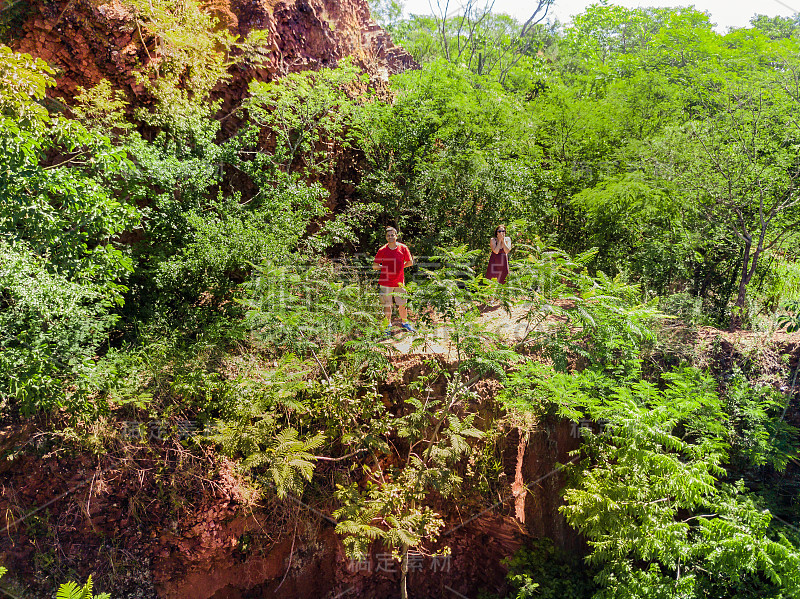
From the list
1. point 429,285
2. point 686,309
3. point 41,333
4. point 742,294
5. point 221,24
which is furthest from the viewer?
point 221,24

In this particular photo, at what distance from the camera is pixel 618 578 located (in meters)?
5.07

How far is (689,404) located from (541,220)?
4749mm

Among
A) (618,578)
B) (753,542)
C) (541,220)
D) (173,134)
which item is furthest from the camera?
(541,220)

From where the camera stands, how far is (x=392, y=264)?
671cm

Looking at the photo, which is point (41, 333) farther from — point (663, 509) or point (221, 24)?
point (663, 509)

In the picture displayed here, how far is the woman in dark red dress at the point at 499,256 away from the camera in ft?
24.2

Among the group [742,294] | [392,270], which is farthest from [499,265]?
[742,294]

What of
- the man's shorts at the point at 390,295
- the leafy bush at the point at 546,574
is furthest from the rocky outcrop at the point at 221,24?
the leafy bush at the point at 546,574

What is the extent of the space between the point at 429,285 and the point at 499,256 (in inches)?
86.2

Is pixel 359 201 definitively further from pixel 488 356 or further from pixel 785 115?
pixel 785 115

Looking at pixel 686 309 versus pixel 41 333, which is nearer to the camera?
pixel 41 333

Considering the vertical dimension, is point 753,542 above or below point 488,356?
below

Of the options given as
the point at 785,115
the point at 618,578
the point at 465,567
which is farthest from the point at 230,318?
the point at 785,115

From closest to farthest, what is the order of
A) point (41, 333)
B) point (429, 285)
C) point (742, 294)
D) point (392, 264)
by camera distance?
point (41, 333), point (429, 285), point (392, 264), point (742, 294)
